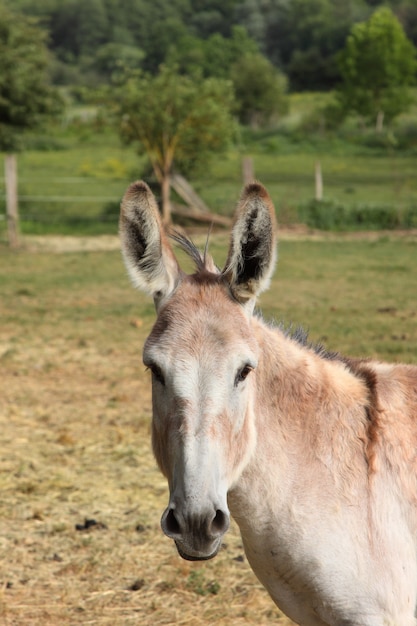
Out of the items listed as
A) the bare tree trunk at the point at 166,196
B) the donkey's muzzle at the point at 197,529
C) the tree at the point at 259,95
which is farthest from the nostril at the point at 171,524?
the tree at the point at 259,95

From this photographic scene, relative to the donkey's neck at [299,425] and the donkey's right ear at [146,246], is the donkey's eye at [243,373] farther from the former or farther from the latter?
the donkey's right ear at [146,246]

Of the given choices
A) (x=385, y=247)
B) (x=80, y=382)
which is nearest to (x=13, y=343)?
(x=80, y=382)

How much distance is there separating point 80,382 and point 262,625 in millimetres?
4974

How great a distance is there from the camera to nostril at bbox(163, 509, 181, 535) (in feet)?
9.24

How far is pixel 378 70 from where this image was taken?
6988 centimetres

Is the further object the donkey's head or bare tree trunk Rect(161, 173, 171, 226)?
bare tree trunk Rect(161, 173, 171, 226)

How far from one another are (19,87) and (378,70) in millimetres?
52310

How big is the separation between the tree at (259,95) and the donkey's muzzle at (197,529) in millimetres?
65663

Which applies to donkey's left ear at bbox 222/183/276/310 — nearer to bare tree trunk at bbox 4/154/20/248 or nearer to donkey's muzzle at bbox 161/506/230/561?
donkey's muzzle at bbox 161/506/230/561

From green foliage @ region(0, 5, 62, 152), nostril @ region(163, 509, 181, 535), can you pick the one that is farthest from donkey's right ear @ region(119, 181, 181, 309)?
green foliage @ region(0, 5, 62, 152)

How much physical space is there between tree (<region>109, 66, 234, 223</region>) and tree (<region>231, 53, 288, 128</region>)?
142ft

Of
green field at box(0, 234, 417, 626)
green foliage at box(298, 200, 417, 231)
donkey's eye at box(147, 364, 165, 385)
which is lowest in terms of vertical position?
green foliage at box(298, 200, 417, 231)

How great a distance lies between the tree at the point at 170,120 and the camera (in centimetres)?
2358

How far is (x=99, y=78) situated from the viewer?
11406cm
